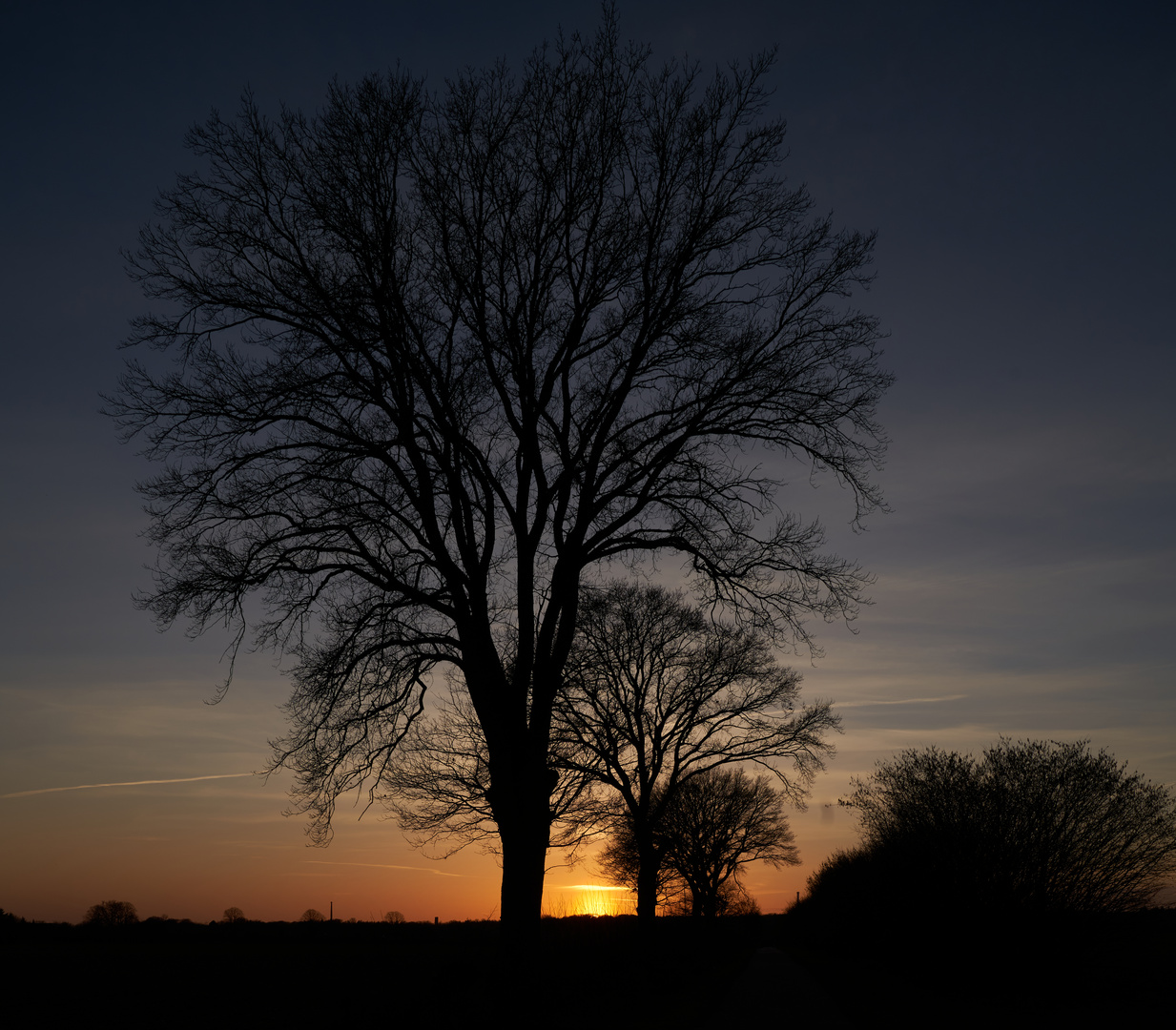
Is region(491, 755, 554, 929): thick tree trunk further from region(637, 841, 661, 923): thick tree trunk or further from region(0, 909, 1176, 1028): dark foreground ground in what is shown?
region(637, 841, 661, 923): thick tree trunk

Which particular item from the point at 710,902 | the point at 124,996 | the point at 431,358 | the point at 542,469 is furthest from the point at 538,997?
the point at 710,902

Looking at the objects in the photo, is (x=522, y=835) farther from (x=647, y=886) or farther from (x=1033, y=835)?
(x=647, y=886)

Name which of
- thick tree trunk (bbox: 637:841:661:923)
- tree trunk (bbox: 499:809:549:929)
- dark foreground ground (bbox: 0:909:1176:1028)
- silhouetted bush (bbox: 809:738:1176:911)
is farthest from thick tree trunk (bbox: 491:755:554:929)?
thick tree trunk (bbox: 637:841:661:923)

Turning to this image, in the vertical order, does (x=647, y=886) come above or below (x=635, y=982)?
above

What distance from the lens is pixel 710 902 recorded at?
47562 mm

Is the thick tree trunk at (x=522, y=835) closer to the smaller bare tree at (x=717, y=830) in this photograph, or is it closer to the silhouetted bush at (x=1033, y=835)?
the silhouetted bush at (x=1033, y=835)

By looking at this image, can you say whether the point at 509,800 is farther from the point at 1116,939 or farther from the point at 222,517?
the point at 1116,939

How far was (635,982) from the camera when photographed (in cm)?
1556

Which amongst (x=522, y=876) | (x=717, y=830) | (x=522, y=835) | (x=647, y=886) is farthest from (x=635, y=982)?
(x=717, y=830)

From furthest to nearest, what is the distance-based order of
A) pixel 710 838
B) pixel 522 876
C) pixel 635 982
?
pixel 710 838 → pixel 635 982 → pixel 522 876

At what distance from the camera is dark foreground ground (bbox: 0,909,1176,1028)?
426 inches

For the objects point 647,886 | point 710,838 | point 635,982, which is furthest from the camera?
point 710,838

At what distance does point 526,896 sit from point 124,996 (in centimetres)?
1116

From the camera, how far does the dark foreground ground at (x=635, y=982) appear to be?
1081 centimetres
